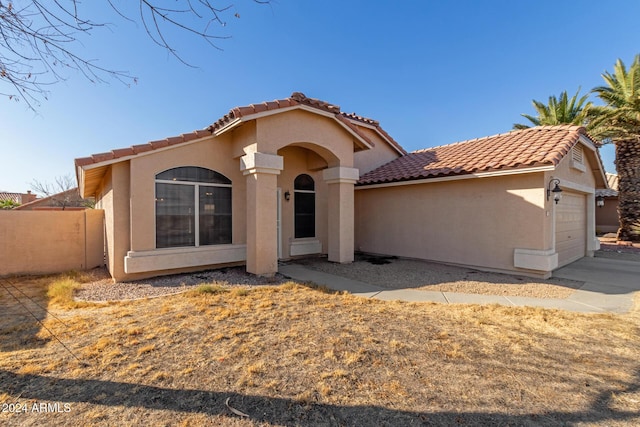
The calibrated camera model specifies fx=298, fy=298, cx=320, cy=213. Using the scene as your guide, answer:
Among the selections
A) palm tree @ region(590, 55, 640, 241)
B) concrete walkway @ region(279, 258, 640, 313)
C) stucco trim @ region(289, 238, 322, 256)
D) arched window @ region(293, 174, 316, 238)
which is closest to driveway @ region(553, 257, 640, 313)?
concrete walkway @ region(279, 258, 640, 313)

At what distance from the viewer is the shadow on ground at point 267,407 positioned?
290 cm

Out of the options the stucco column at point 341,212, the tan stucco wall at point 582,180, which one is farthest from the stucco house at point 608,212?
the stucco column at point 341,212

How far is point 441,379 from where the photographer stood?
142 inches

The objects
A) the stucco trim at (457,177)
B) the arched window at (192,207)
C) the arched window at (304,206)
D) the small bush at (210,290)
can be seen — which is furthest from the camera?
the arched window at (304,206)

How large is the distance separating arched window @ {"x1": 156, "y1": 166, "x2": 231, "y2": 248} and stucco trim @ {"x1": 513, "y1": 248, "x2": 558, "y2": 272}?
918 centimetres

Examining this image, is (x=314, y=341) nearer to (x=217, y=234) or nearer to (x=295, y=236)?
(x=217, y=234)

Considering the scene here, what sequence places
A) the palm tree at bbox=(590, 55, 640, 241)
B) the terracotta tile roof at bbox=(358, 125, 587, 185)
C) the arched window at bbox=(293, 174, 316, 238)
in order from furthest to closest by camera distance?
1. the palm tree at bbox=(590, 55, 640, 241)
2. the arched window at bbox=(293, 174, 316, 238)
3. the terracotta tile roof at bbox=(358, 125, 587, 185)

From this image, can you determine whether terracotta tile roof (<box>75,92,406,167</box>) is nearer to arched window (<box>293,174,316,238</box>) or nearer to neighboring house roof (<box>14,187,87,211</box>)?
arched window (<box>293,174,316,238</box>)

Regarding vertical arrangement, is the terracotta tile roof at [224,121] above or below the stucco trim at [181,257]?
above

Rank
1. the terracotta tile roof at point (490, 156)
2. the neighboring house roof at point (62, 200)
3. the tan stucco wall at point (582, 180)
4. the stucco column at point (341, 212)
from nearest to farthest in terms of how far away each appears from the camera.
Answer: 1. the terracotta tile roof at point (490, 156)
2. the tan stucco wall at point (582, 180)
3. the stucco column at point (341, 212)
4. the neighboring house roof at point (62, 200)

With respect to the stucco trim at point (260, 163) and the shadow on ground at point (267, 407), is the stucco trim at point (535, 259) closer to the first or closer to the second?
the shadow on ground at point (267, 407)

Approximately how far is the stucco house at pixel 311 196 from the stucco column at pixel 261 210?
31 mm

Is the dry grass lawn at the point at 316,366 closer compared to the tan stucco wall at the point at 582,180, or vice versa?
the dry grass lawn at the point at 316,366

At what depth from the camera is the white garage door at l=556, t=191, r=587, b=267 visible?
35.5 ft
